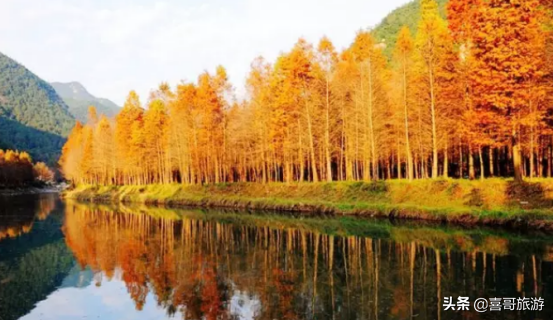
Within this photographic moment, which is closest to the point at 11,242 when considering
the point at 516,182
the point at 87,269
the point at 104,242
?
the point at 104,242

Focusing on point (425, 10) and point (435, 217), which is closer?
point (435, 217)

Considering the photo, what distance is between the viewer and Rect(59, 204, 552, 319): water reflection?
12570 millimetres

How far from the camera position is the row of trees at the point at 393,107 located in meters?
27.8

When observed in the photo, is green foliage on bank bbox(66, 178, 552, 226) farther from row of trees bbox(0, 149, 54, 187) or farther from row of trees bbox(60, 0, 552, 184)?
row of trees bbox(0, 149, 54, 187)

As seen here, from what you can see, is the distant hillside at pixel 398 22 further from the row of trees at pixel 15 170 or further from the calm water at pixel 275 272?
the row of trees at pixel 15 170

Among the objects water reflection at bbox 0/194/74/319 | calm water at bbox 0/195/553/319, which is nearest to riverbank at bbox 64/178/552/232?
calm water at bbox 0/195/553/319

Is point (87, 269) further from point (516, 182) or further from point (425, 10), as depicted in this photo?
point (425, 10)

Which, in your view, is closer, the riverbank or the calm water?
the calm water

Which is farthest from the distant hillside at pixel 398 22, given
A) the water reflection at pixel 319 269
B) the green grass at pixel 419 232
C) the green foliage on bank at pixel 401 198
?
the water reflection at pixel 319 269

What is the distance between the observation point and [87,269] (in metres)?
19.7

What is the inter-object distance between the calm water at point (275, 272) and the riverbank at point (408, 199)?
7.24ft

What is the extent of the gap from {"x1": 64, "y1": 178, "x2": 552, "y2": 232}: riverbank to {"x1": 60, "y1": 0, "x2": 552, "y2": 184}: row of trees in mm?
1832

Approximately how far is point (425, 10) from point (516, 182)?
2947 centimetres

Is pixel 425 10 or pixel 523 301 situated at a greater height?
pixel 425 10
